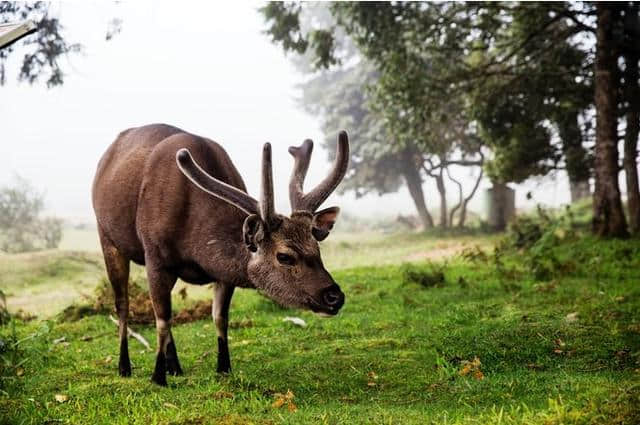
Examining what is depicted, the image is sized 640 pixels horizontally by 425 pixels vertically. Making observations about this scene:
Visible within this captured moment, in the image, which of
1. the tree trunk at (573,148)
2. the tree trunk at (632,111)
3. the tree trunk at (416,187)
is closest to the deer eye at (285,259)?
the tree trunk at (632,111)

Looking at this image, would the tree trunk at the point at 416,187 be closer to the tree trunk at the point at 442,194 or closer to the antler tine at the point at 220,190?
the tree trunk at the point at 442,194

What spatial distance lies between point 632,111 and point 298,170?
12.6m

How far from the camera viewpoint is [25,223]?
22.5 meters

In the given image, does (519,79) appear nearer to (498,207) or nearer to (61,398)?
(498,207)

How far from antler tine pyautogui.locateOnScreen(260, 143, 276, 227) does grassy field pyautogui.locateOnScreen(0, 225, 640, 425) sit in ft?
4.69

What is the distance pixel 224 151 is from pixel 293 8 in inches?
433

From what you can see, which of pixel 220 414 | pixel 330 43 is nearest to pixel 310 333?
pixel 220 414

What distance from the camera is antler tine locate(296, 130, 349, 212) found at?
5.55 m

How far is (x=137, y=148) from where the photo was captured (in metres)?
6.78

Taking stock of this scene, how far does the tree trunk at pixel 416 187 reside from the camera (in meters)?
32.4

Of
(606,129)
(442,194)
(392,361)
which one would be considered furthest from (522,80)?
(442,194)

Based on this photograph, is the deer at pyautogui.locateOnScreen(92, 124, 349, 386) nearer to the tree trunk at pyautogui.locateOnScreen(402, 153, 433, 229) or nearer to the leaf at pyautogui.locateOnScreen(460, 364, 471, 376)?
the leaf at pyautogui.locateOnScreen(460, 364, 471, 376)

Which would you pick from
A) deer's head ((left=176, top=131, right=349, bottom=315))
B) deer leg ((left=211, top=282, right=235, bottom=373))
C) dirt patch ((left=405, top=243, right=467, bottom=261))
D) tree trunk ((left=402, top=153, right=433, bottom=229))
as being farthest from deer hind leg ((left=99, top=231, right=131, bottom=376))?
tree trunk ((left=402, top=153, right=433, bottom=229))

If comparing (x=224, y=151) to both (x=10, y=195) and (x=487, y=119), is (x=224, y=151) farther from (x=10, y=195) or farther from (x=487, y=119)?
(x=10, y=195)
